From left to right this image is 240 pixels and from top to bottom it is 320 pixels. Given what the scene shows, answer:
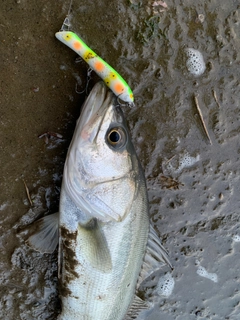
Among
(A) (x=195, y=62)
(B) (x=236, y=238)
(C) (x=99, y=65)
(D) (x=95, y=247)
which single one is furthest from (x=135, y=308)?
(A) (x=195, y=62)

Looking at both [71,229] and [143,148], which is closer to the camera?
[71,229]

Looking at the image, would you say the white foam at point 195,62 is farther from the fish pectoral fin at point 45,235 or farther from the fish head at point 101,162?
the fish pectoral fin at point 45,235

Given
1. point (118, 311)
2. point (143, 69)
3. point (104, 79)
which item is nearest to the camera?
point (104, 79)

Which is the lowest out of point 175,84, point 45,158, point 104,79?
point 175,84

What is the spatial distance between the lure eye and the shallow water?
2.10 feet

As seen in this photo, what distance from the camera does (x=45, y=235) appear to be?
3.26 metres

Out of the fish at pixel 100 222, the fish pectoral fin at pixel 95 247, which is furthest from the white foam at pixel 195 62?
the fish pectoral fin at pixel 95 247

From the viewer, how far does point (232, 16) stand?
3.58 meters

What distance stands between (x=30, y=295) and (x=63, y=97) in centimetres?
202

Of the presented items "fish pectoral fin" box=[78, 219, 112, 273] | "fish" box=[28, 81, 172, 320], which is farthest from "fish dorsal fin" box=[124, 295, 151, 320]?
"fish pectoral fin" box=[78, 219, 112, 273]

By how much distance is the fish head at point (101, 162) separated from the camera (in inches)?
110

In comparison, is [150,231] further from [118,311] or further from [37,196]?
[37,196]

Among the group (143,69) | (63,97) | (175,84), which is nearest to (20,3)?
(63,97)

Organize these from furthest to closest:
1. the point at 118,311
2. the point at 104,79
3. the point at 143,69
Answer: the point at 143,69 < the point at 118,311 < the point at 104,79
